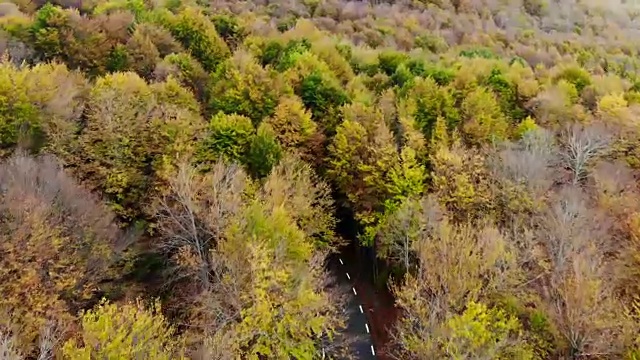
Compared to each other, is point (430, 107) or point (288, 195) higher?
point (430, 107)

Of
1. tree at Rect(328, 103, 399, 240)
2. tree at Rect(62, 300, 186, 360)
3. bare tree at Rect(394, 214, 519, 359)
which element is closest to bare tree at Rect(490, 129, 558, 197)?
bare tree at Rect(394, 214, 519, 359)

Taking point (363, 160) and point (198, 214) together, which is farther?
point (363, 160)

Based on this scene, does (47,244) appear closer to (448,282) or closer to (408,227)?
(448,282)

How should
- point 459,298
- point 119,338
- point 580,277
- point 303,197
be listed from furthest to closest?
point 303,197
point 459,298
point 580,277
point 119,338

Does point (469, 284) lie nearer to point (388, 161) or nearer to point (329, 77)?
point (388, 161)

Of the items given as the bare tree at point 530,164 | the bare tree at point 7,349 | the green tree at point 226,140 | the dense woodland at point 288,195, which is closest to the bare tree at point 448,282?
the dense woodland at point 288,195

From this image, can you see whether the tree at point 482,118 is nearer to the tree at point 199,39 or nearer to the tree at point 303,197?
the tree at point 303,197

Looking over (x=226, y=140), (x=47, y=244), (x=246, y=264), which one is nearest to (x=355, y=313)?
(x=246, y=264)
